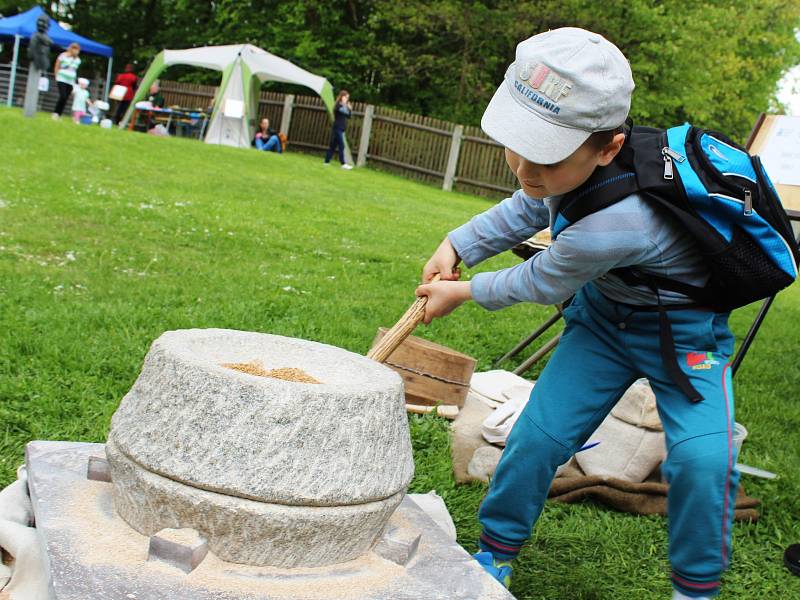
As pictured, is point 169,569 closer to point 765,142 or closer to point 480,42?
point 765,142

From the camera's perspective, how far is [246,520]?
1951mm

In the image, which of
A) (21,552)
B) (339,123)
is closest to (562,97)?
(21,552)

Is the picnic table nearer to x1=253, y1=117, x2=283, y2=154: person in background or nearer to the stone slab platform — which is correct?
x1=253, y1=117, x2=283, y2=154: person in background

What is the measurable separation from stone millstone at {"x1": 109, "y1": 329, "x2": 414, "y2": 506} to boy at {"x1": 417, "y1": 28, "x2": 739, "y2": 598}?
623mm

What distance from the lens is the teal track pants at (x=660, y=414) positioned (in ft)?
7.82

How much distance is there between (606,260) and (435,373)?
185 centimetres

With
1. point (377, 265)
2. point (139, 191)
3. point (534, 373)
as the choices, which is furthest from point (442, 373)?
point (139, 191)

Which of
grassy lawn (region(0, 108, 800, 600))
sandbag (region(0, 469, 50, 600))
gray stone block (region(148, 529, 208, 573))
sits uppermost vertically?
gray stone block (region(148, 529, 208, 573))

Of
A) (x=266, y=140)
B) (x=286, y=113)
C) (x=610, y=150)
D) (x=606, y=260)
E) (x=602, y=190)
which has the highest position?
(x=610, y=150)

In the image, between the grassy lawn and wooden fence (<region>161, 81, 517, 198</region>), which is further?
wooden fence (<region>161, 81, 517, 198</region>)

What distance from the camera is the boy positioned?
221 centimetres

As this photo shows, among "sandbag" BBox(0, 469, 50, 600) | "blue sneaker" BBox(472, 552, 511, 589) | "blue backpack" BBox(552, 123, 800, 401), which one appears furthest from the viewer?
"blue sneaker" BBox(472, 552, 511, 589)

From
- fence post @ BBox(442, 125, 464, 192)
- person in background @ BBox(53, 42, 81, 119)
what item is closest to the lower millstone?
person in background @ BBox(53, 42, 81, 119)

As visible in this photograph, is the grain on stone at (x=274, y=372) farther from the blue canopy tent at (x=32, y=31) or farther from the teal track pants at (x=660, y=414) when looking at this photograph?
the blue canopy tent at (x=32, y=31)
